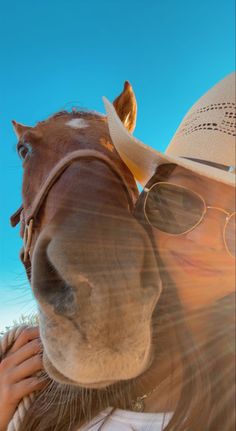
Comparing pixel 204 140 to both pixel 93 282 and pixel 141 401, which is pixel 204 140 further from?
pixel 141 401

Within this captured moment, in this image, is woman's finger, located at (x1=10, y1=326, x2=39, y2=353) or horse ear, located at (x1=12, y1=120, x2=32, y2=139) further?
horse ear, located at (x1=12, y1=120, x2=32, y2=139)

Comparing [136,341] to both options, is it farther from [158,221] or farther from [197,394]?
[158,221]

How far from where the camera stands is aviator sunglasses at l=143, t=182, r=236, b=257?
6.08ft

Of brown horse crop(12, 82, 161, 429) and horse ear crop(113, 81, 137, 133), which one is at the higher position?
horse ear crop(113, 81, 137, 133)

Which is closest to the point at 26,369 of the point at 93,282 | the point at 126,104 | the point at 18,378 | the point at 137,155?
the point at 18,378

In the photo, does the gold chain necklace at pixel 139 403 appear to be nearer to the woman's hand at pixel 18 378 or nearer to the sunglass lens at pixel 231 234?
the woman's hand at pixel 18 378

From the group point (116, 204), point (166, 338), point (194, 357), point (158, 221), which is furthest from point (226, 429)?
point (116, 204)

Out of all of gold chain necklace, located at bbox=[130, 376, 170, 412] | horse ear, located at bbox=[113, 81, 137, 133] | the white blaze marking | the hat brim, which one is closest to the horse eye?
the white blaze marking

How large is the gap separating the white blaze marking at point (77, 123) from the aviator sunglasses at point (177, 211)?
33.4 inches

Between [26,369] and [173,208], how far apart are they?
3.92 feet

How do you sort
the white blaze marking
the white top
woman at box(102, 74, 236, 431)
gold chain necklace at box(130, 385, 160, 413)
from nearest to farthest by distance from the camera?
woman at box(102, 74, 236, 431), the white top, gold chain necklace at box(130, 385, 160, 413), the white blaze marking

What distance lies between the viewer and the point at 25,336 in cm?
246

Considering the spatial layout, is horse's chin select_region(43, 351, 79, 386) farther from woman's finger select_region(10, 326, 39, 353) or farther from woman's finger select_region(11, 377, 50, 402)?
woman's finger select_region(10, 326, 39, 353)

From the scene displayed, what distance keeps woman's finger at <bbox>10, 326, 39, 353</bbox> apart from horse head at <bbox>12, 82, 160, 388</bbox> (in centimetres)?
65
